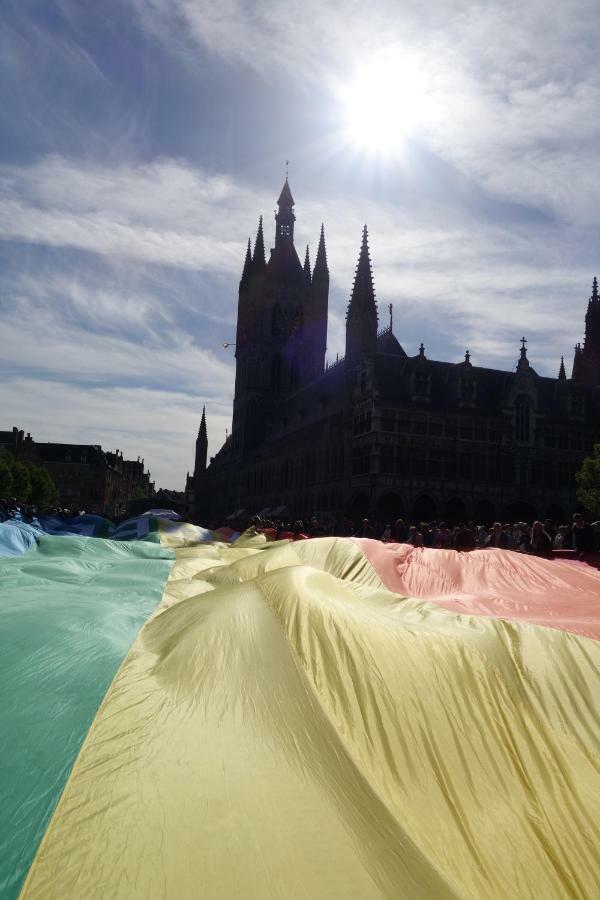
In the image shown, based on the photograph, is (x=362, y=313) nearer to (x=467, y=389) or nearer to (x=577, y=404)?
(x=467, y=389)

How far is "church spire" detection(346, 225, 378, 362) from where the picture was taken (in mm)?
48281

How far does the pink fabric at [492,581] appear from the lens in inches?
254

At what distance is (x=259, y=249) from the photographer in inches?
3403

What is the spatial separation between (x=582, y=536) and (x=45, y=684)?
952 cm

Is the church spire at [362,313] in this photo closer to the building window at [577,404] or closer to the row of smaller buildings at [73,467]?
the building window at [577,404]

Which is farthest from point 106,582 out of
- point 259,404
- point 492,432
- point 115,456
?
point 115,456

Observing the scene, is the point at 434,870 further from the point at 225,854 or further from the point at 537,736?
the point at 537,736

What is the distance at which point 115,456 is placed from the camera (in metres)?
120

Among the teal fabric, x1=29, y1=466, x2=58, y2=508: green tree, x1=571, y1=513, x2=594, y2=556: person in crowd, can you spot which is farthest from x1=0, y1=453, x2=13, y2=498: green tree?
the teal fabric

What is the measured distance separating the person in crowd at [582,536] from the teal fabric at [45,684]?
24.4 feet

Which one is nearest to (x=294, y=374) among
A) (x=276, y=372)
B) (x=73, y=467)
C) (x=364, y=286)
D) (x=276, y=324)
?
(x=276, y=372)

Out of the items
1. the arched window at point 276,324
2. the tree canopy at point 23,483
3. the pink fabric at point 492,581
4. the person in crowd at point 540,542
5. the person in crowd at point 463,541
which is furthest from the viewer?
the arched window at point 276,324

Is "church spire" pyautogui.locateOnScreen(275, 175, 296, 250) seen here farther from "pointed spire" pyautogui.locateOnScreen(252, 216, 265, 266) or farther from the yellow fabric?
the yellow fabric

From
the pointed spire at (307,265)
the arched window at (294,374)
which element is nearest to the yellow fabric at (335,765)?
the arched window at (294,374)
